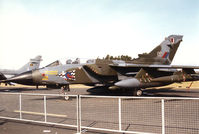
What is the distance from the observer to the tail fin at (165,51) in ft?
57.8

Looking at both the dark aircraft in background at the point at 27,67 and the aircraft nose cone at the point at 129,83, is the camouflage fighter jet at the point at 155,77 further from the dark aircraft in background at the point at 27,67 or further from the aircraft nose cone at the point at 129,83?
the dark aircraft in background at the point at 27,67

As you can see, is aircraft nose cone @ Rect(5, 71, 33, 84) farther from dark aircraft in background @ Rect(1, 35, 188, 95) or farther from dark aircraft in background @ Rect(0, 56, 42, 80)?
dark aircraft in background @ Rect(0, 56, 42, 80)

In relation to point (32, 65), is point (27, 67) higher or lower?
lower

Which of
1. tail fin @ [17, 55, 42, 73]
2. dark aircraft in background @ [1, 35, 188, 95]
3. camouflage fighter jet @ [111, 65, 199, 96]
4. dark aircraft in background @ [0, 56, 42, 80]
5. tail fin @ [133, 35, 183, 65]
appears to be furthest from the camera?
tail fin @ [17, 55, 42, 73]

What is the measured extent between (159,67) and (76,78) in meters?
5.93

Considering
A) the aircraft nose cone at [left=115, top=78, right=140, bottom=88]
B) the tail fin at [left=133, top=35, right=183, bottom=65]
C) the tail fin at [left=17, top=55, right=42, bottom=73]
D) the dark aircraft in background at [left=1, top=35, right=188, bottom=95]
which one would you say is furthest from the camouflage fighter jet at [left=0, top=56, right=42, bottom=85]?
the aircraft nose cone at [left=115, top=78, right=140, bottom=88]

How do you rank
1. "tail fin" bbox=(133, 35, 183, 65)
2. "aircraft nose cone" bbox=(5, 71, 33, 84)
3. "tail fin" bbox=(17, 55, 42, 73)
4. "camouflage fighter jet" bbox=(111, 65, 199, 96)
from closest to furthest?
"aircraft nose cone" bbox=(5, 71, 33, 84) → "camouflage fighter jet" bbox=(111, 65, 199, 96) → "tail fin" bbox=(133, 35, 183, 65) → "tail fin" bbox=(17, 55, 42, 73)

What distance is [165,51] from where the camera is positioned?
1811cm

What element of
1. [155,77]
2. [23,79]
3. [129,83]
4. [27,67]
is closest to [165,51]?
[155,77]

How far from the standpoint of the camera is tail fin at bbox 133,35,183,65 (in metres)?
17.6

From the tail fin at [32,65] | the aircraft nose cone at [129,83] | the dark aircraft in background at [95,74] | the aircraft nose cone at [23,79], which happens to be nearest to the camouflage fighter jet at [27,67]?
the tail fin at [32,65]

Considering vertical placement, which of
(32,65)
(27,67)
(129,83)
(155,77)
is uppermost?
(32,65)

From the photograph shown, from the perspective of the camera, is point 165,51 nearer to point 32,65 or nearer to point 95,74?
point 95,74

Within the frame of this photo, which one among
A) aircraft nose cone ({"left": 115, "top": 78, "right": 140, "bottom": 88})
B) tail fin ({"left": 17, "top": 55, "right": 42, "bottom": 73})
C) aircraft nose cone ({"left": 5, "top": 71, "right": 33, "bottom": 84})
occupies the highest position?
tail fin ({"left": 17, "top": 55, "right": 42, "bottom": 73})
